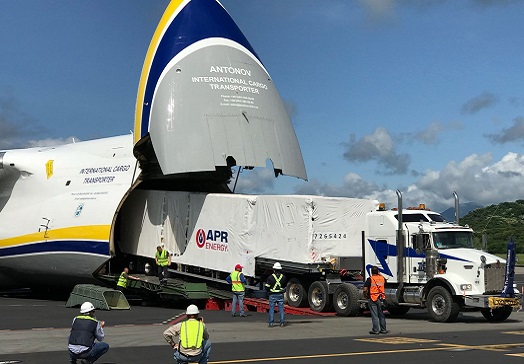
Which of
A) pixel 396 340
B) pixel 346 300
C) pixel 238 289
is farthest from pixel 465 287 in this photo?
pixel 238 289

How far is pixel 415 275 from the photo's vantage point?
885 inches

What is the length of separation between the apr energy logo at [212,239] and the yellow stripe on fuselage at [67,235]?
10.8ft

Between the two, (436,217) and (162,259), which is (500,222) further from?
(436,217)

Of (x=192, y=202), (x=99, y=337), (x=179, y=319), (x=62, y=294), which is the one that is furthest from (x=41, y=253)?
(x=99, y=337)

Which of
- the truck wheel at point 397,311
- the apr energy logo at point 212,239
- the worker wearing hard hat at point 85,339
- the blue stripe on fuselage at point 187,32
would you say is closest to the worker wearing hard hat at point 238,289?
the apr energy logo at point 212,239

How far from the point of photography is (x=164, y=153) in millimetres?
25906

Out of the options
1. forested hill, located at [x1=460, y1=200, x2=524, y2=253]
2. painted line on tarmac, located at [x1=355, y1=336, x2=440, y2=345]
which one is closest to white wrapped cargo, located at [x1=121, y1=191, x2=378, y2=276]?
painted line on tarmac, located at [x1=355, y1=336, x2=440, y2=345]

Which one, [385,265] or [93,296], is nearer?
[385,265]

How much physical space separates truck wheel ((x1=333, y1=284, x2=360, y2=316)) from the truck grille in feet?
12.2

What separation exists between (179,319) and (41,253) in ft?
32.1

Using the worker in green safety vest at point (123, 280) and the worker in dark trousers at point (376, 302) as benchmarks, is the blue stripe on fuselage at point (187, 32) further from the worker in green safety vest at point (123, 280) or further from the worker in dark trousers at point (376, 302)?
the worker in dark trousers at point (376, 302)

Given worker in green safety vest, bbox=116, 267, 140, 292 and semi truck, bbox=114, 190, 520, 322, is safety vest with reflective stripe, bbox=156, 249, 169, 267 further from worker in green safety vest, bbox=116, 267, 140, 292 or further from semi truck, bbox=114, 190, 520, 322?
worker in green safety vest, bbox=116, 267, 140, 292

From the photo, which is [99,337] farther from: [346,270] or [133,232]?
[133,232]

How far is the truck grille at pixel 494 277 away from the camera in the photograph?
21.3 m
